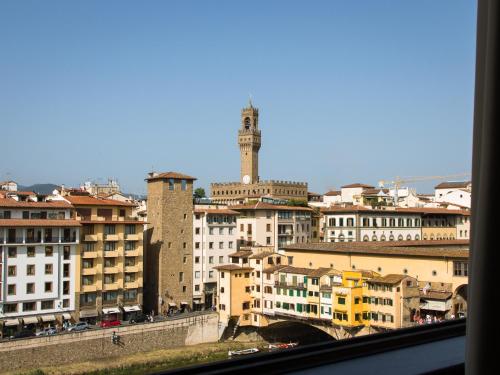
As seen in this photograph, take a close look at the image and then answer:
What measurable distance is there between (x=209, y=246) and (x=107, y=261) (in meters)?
2.73

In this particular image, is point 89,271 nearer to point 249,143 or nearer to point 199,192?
point 199,192

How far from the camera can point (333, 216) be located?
14102 mm

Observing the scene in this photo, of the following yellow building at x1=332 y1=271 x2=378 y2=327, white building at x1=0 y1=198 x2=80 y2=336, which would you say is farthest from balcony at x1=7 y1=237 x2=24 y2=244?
yellow building at x1=332 y1=271 x2=378 y2=327

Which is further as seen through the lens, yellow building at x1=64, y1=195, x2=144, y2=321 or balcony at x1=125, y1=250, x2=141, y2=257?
balcony at x1=125, y1=250, x2=141, y2=257

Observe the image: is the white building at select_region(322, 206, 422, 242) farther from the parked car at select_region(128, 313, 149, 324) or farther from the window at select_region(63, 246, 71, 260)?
the window at select_region(63, 246, 71, 260)

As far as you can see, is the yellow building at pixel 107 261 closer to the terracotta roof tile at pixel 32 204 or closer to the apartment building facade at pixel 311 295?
the terracotta roof tile at pixel 32 204

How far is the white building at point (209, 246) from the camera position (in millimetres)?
12383

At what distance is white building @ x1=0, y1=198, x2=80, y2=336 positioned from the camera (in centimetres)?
898

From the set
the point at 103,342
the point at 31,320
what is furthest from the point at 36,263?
the point at 103,342

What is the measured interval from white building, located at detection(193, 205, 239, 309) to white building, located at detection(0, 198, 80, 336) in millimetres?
3164

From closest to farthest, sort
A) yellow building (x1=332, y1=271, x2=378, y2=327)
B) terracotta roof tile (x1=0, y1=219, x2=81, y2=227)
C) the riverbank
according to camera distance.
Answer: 1. the riverbank
2. yellow building (x1=332, y1=271, x2=378, y2=327)
3. terracotta roof tile (x1=0, y1=219, x2=81, y2=227)

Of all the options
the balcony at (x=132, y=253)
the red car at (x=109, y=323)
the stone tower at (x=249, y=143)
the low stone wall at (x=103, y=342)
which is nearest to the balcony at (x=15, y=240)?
the low stone wall at (x=103, y=342)

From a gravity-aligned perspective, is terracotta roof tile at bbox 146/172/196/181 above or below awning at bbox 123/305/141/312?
above

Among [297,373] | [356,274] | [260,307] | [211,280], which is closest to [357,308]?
A: [356,274]
